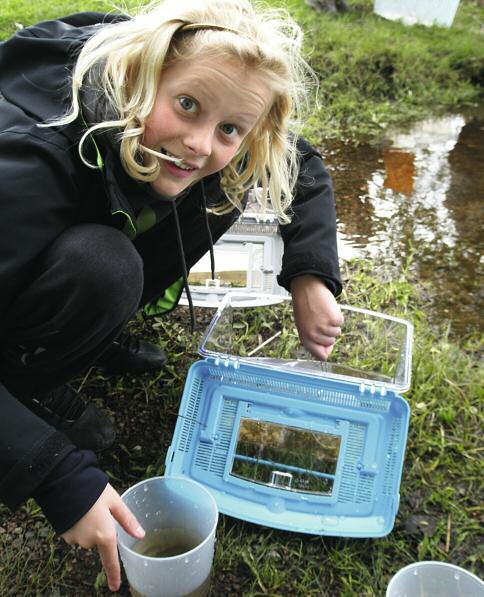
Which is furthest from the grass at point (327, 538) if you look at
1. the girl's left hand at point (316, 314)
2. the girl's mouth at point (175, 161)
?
the girl's mouth at point (175, 161)

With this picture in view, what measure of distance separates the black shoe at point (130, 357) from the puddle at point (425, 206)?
2.92ft

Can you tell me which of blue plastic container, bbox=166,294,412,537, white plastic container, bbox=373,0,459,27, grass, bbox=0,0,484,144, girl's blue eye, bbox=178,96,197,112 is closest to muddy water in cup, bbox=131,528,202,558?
blue plastic container, bbox=166,294,412,537

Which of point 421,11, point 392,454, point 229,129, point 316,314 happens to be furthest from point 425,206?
point 421,11

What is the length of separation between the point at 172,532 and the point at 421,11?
15.1 feet

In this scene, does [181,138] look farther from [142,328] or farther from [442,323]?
[442,323]

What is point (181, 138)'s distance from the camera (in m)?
1.08

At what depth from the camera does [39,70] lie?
44.3 inches

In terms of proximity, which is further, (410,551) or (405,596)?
A: (410,551)

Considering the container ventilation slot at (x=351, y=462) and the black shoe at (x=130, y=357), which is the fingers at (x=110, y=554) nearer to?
the container ventilation slot at (x=351, y=462)

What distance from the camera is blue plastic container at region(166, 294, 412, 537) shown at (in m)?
1.27

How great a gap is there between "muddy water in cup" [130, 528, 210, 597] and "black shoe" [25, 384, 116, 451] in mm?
273

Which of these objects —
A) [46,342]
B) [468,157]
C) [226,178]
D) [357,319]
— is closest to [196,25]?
[226,178]

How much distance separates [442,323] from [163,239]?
96 cm

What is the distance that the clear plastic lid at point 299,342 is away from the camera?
150cm
